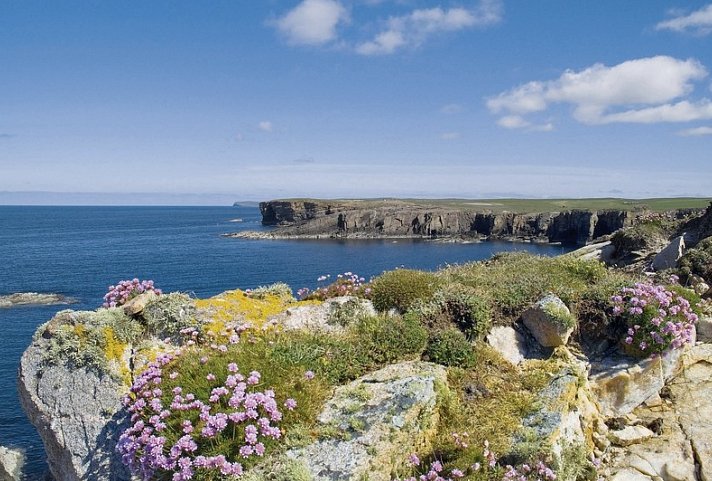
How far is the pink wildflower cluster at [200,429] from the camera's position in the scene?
665 cm

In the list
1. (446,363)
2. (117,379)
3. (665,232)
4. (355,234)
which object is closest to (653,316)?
(446,363)

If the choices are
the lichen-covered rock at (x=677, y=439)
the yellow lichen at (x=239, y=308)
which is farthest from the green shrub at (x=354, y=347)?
the lichen-covered rock at (x=677, y=439)

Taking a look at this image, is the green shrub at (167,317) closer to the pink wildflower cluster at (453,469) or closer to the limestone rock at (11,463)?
the pink wildflower cluster at (453,469)

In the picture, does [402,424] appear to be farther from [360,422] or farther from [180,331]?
[180,331]

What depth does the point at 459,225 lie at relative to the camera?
6250 inches

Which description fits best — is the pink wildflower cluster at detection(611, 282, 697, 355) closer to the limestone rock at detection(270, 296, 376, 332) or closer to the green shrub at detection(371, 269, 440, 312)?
the green shrub at detection(371, 269, 440, 312)

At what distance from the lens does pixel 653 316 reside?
10375 millimetres

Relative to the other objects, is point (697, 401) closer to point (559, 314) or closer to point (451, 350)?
point (559, 314)

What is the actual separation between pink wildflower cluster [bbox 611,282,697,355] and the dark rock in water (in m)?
62.7

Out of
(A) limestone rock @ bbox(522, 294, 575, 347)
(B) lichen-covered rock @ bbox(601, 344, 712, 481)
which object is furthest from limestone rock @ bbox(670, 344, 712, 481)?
(A) limestone rock @ bbox(522, 294, 575, 347)

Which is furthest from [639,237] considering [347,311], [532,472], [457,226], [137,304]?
[457,226]

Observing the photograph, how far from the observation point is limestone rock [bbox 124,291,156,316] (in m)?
10.5

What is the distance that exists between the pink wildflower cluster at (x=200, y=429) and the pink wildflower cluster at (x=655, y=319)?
759 centimetres

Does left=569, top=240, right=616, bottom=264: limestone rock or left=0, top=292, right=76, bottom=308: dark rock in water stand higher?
left=569, top=240, right=616, bottom=264: limestone rock
